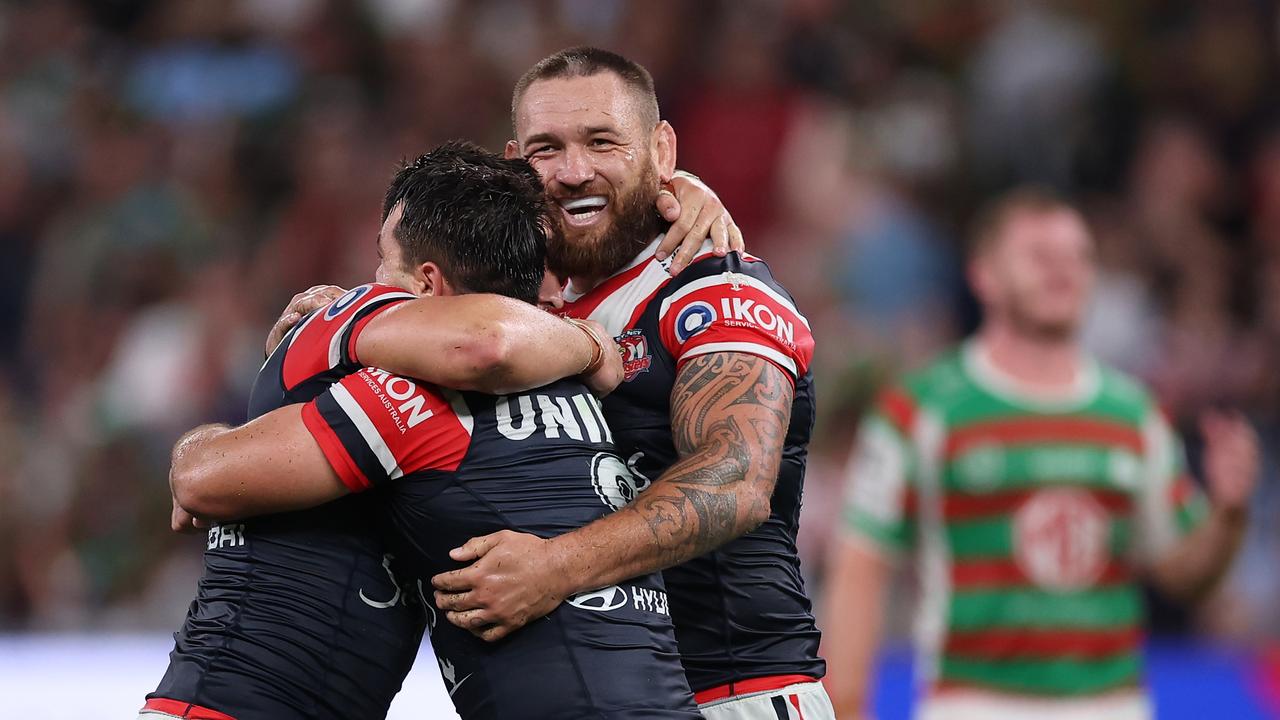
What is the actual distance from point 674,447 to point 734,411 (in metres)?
0.28

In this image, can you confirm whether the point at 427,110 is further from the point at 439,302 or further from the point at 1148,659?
the point at 439,302

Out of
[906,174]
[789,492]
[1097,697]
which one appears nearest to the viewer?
[789,492]

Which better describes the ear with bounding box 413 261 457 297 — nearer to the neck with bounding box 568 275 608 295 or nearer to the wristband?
the wristband

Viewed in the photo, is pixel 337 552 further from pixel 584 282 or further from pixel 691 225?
pixel 691 225

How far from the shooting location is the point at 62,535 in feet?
28.8

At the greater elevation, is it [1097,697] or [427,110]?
[427,110]

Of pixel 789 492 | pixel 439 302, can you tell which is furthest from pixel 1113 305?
pixel 439 302

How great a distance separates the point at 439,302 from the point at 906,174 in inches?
269

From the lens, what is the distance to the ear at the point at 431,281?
3.63 m

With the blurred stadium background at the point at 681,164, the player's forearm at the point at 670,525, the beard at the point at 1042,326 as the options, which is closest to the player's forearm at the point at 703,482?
the player's forearm at the point at 670,525

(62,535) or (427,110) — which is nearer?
(62,535)

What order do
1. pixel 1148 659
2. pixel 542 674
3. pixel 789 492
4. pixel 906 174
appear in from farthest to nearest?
1. pixel 906 174
2. pixel 1148 659
3. pixel 789 492
4. pixel 542 674

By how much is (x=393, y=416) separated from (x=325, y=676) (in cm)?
61

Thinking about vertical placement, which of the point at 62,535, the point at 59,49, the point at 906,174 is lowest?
the point at 62,535
